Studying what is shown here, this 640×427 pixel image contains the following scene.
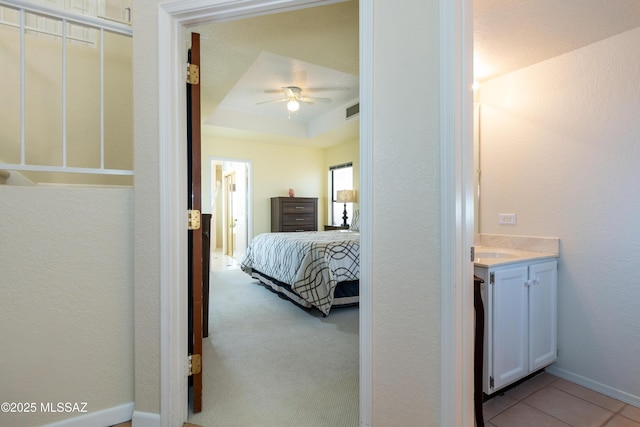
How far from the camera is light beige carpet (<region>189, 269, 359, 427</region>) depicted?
1.65 meters

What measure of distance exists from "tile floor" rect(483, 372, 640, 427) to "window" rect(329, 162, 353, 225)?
4576 millimetres

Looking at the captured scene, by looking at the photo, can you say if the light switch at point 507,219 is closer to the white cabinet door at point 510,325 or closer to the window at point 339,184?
the white cabinet door at point 510,325

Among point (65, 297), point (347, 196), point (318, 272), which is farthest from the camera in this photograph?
point (347, 196)

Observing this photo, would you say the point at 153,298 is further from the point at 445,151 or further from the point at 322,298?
the point at 322,298

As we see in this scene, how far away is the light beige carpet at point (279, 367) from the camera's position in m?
1.65

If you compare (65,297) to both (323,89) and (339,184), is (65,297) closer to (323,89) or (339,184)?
(323,89)

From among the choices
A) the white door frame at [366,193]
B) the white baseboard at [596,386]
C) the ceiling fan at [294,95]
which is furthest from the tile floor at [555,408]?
the ceiling fan at [294,95]

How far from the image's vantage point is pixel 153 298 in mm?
1483

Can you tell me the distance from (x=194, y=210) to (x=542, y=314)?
7.82 feet

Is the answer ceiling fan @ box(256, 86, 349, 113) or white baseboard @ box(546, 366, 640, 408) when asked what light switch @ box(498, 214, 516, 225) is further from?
ceiling fan @ box(256, 86, 349, 113)

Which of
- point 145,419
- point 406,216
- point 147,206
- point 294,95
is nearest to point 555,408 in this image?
point 406,216

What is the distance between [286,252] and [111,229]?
7.45 ft

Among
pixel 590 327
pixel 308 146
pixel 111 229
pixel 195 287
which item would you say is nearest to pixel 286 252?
pixel 195 287

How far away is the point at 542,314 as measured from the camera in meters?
2.11
